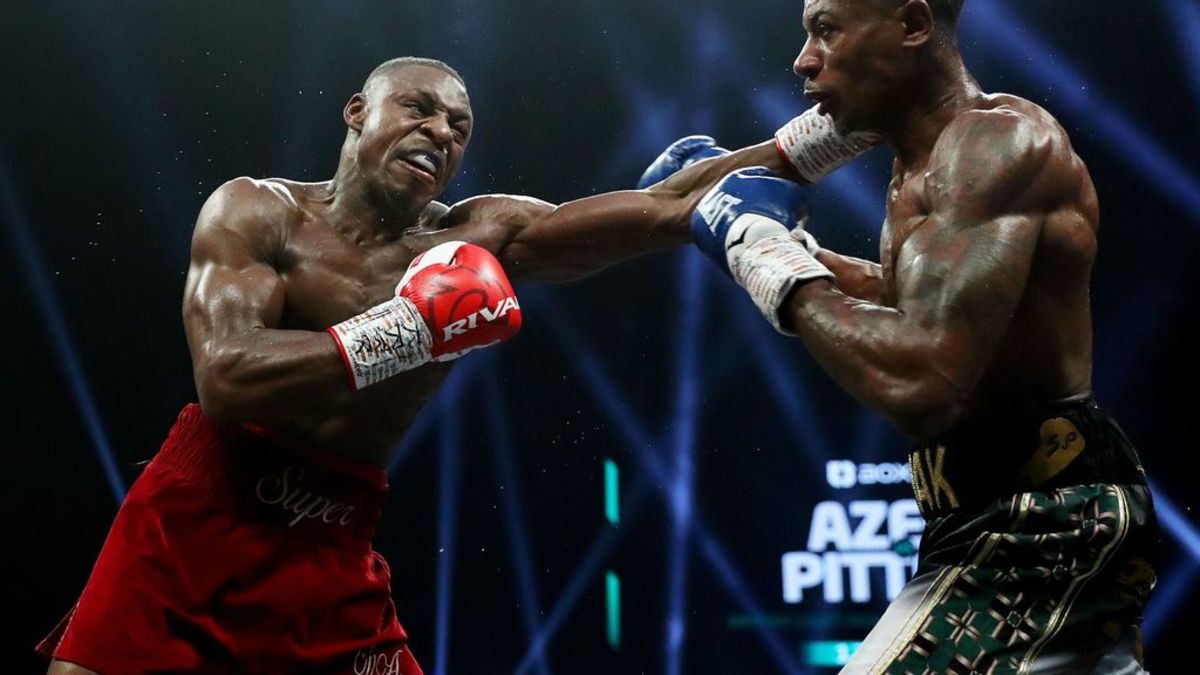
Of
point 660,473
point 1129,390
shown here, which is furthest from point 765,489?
point 1129,390

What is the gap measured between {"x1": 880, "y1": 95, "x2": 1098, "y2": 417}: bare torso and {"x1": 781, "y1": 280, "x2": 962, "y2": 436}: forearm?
0.31ft

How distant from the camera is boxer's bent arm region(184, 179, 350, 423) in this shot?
2.15 m

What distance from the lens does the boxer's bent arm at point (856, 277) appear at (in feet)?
6.85

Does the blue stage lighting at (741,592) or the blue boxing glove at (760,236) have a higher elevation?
the blue boxing glove at (760,236)

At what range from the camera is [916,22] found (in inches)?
71.0

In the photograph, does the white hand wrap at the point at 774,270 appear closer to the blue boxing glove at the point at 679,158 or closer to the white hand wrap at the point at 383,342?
the white hand wrap at the point at 383,342

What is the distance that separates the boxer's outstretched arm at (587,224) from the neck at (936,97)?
0.68 metres

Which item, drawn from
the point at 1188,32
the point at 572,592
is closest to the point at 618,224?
the point at 572,592

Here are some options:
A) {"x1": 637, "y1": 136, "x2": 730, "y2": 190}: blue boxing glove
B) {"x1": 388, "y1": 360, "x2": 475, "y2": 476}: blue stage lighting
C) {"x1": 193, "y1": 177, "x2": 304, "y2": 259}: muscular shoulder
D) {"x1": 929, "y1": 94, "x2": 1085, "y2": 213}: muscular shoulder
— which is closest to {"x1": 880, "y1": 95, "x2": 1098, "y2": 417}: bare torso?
{"x1": 929, "y1": 94, "x2": 1085, "y2": 213}: muscular shoulder

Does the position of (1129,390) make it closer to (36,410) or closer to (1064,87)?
(1064,87)

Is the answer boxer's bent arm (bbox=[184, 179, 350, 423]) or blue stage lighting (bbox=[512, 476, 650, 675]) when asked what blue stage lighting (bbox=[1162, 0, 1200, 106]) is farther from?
boxer's bent arm (bbox=[184, 179, 350, 423])

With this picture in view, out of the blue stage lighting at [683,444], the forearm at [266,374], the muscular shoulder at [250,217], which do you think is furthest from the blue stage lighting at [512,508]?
the forearm at [266,374]

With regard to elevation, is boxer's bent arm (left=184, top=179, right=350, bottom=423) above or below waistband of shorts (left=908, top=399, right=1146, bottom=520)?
above

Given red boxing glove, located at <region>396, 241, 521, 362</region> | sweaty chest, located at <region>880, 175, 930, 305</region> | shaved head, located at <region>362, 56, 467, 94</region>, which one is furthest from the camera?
shaved head, located at <region>362, 56, 467, 94</region>
